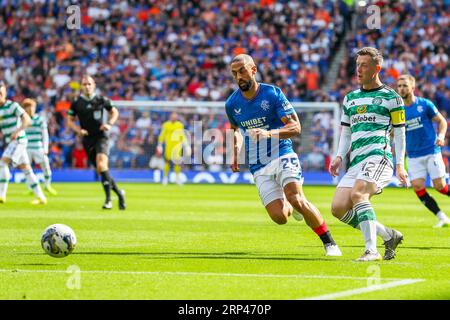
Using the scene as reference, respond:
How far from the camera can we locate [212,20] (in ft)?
132

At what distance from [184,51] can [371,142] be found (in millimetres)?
29208

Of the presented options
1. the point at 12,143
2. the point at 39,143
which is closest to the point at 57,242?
the point at 12,143

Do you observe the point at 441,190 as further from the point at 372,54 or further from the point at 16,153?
the point at 16,153

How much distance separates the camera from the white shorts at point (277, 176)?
11.0 meters

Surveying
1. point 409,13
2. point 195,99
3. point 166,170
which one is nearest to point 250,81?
point 166,170

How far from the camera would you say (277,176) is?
442 inches

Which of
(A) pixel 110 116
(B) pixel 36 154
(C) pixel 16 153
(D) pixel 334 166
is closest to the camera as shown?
(D) pixel 334 166

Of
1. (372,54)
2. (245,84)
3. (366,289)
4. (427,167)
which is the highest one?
(372,54)

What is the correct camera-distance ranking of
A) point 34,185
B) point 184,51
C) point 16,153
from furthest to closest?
point 184,51
point 34,185
point 16,153

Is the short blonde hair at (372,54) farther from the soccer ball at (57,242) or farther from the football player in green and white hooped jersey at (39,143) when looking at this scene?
the football player in green and white hooped jersey at (39,143)

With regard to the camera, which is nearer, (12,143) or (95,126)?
(95,126)

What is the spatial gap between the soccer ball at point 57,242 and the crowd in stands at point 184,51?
80.9ft

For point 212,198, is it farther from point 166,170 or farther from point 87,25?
point 87,25
